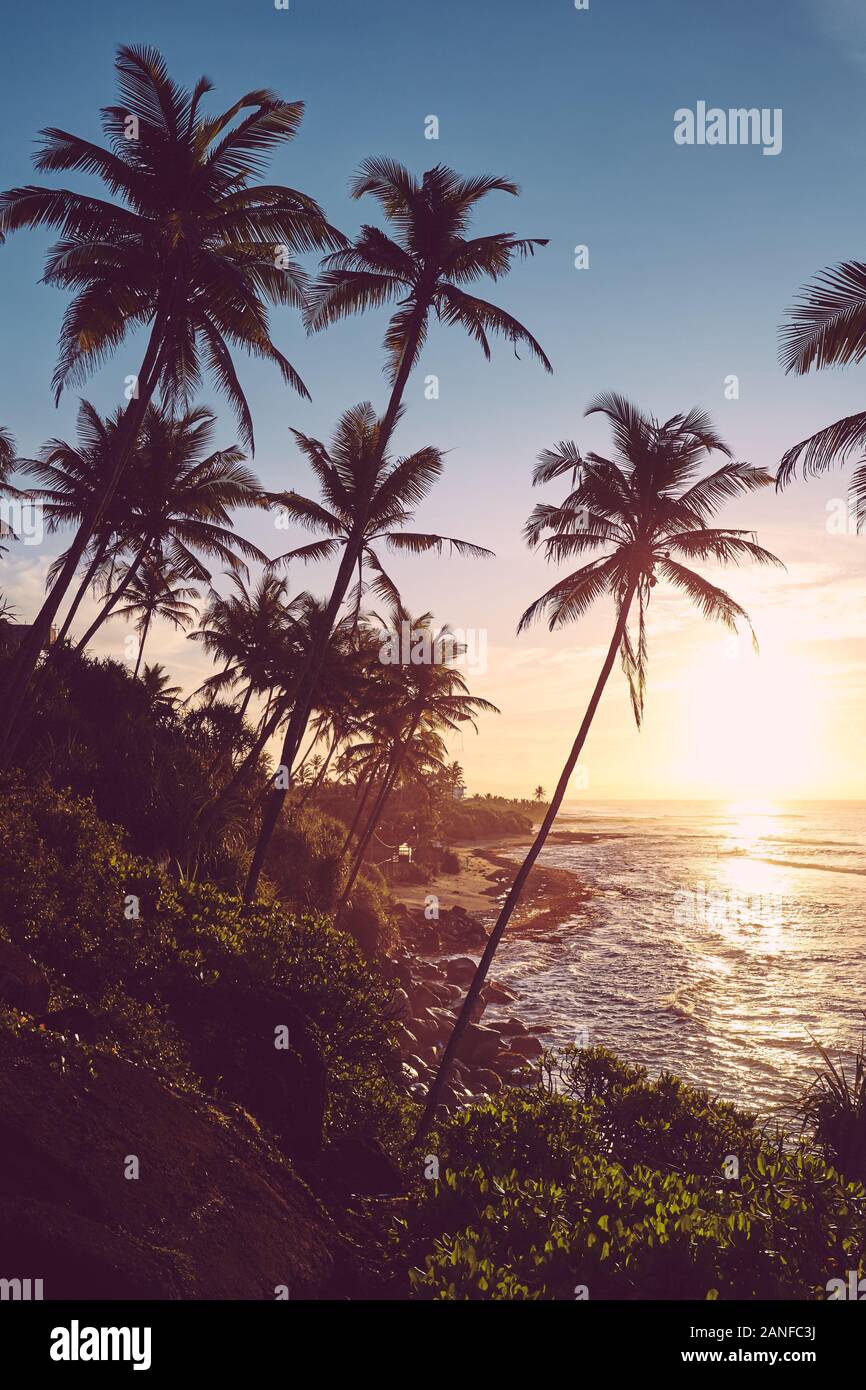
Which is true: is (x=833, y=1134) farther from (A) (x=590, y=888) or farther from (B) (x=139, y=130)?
(A) (x=590, y=888)

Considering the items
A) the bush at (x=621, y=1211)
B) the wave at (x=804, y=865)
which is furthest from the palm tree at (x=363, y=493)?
the wave at (x=804, y=865)

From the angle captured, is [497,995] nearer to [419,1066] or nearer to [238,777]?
[419,1066]

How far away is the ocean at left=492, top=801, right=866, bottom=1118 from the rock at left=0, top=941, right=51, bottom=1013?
14.7 metres

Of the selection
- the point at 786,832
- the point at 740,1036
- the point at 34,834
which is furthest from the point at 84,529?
the point at 786,832

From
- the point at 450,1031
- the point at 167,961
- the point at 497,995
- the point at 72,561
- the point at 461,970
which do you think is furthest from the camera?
the point at 461,970

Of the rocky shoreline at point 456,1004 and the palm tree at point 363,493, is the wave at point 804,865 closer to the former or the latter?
the rocky shoreline at point 456,1004

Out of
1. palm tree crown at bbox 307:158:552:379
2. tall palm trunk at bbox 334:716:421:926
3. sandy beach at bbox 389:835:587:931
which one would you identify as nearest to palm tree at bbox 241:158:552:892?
palm tree crown at bbox 307:158:552:379

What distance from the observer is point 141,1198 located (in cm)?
536

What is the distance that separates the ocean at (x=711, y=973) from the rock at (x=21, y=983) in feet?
48.1

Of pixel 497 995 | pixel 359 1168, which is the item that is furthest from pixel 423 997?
pixel 359 1168

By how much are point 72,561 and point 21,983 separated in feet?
30.6

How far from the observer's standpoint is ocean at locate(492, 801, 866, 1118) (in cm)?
1852

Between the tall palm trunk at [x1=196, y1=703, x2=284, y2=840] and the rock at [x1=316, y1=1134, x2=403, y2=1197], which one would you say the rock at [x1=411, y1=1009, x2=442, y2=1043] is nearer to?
the tall palm trunk at [x1=196, y1=703, x2=284, y2=840]

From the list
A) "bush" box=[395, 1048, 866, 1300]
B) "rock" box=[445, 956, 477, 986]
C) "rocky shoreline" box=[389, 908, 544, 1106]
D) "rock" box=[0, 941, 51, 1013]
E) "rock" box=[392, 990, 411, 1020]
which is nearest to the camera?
"bush" box=[395, 1048, 866, 1300]
